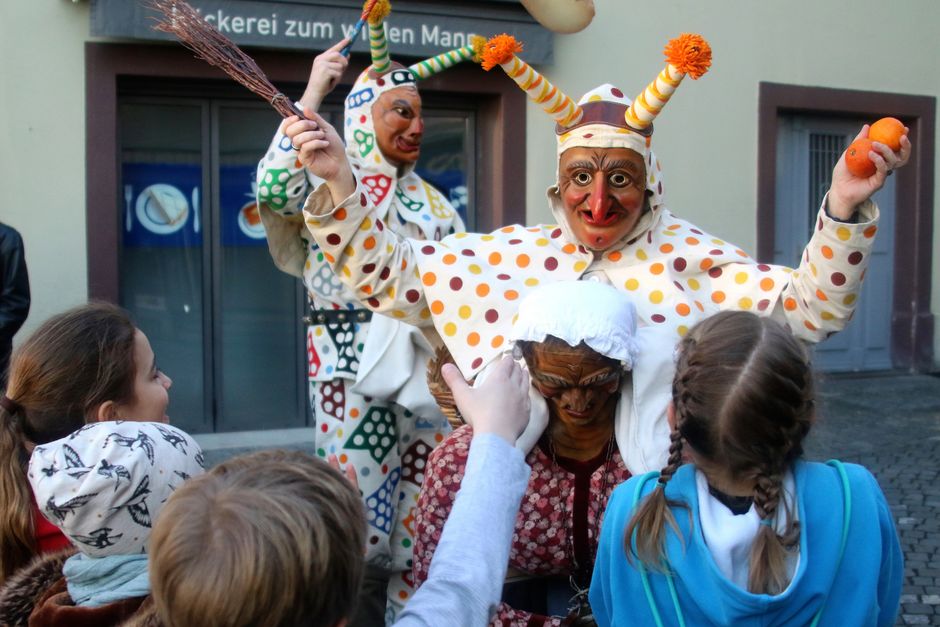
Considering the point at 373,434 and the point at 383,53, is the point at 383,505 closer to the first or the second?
the point at 373,434

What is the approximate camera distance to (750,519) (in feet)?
5.32

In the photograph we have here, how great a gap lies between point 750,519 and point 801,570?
11 cm

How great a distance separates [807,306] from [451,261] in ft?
2.74

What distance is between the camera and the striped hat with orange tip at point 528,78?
2.36 metres

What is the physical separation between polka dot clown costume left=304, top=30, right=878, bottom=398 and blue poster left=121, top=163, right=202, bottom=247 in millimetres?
4435

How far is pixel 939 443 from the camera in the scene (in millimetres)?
6645

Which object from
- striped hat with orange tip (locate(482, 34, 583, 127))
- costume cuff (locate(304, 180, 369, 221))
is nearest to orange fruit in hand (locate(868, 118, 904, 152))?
striped hat with orange tip (locate(482, 34, 583, 127))

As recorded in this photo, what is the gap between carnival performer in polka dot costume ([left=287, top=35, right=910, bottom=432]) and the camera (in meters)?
2.26

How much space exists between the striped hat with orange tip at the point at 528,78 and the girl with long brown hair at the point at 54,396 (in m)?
1.02

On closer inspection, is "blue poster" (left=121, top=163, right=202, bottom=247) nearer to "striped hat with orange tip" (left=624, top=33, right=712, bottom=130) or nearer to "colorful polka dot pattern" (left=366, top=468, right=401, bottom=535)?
"colorful polka dot pattern" (left=366, top=468, right=401, bottom=535)

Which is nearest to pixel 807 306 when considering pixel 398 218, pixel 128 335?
pixel 128 335

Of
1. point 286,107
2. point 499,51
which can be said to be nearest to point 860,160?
point 499,51

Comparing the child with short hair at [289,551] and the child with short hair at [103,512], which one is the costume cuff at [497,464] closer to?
the child with short hair at [289,551]

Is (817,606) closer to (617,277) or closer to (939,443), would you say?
(617,277)
